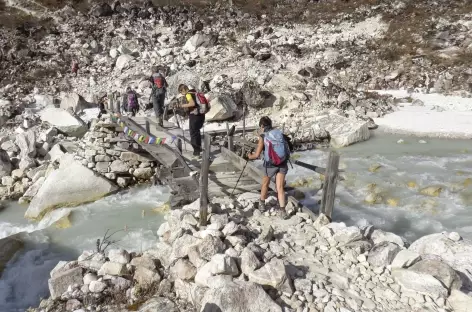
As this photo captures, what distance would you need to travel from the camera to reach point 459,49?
74.9 feet

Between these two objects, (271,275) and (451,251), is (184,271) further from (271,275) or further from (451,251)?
(451,251)

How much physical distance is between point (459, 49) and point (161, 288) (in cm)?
2378

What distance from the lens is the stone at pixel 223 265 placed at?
484 centimetres

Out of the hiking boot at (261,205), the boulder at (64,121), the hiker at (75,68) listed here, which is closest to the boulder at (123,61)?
the hiker at (75,68)

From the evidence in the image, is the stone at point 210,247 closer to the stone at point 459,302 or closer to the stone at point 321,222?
the stone at point 321,222

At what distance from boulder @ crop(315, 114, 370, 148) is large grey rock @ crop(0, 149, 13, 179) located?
1167cm

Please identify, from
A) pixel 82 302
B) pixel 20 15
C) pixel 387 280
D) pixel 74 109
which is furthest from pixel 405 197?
pixel 20 15

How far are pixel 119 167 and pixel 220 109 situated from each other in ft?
19.6

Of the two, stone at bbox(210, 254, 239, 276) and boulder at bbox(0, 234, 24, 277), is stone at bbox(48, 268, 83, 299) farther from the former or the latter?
boulder at bbox(0, 234, 24, 277)

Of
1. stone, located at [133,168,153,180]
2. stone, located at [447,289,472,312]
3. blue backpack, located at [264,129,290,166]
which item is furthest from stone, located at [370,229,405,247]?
stone, located at [133,168,153,180]

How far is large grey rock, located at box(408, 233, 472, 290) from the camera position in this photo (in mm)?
5672

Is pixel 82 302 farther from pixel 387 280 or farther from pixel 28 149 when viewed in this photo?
pixel 28 149

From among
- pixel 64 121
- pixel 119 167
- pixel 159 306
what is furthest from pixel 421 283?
pixel 64 121

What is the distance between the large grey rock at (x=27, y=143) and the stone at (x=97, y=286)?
1072cm
